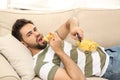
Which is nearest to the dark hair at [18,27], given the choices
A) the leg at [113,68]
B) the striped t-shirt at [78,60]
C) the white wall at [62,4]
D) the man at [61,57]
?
the man at [61,57]

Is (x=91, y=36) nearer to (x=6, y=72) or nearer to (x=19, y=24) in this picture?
(x=19, y=24)

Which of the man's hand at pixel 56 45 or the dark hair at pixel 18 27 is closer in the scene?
the man's hand at pixel 56 45

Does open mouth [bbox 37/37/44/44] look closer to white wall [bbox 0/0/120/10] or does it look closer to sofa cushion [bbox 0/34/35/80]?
sofa cushion [bbox 0/34/35/80]

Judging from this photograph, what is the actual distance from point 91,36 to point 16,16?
715 millimetres

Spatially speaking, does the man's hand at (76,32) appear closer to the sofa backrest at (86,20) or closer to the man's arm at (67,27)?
the man's arm at (67,27)

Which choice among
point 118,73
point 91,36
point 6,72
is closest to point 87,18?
point 91,36

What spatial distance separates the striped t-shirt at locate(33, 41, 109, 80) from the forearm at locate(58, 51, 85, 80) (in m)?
0.07

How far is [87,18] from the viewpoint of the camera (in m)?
2.43

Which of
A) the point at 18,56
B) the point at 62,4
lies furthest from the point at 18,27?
the point at 62,4

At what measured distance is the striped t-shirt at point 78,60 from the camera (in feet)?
6.27

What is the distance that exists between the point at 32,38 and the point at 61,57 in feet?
1.16

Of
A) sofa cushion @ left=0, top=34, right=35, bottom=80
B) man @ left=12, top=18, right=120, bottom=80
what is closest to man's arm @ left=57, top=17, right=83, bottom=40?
man @ left=12, top=18, right=120, bottom=80

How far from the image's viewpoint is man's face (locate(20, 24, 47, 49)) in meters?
2.09

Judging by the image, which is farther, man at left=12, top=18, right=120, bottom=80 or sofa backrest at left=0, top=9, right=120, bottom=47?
sofa backrest at left=0, top=9, right=120, bottom=47
